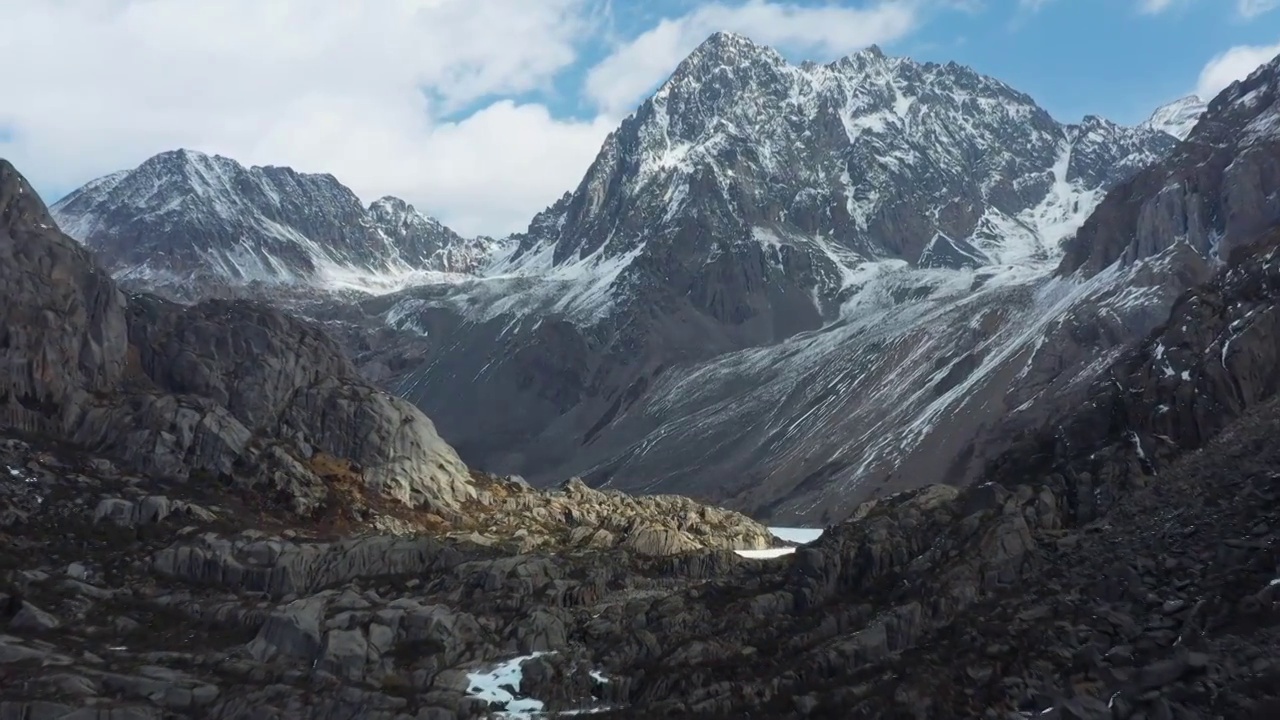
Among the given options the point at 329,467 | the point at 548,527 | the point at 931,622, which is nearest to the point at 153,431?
the point at 329,467

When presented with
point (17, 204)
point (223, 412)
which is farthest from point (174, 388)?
point (17, 204)

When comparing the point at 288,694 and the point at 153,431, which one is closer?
the point at 288,694

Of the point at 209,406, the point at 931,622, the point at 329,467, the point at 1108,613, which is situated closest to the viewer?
the point at 1108,613

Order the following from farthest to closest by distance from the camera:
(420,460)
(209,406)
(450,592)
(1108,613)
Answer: (420,460), (209,406), (450,592), (1108,613)

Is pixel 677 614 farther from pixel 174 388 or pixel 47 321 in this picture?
pixel 47 321

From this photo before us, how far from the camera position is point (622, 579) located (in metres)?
139

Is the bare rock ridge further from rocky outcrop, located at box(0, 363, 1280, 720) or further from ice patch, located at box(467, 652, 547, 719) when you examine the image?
ice patch, located at box(467, 652, 547, 719)

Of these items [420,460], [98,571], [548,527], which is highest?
[420,460]

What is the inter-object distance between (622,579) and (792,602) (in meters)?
37.4

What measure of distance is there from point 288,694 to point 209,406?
7876cm

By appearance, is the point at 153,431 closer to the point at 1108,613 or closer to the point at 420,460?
the point at 420,460

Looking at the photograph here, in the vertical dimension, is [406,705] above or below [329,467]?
below

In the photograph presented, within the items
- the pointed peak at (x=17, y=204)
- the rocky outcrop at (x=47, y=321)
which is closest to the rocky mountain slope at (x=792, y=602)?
the rocky outcrop at (x=47, y=321)

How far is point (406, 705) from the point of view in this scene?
92.8 meters
